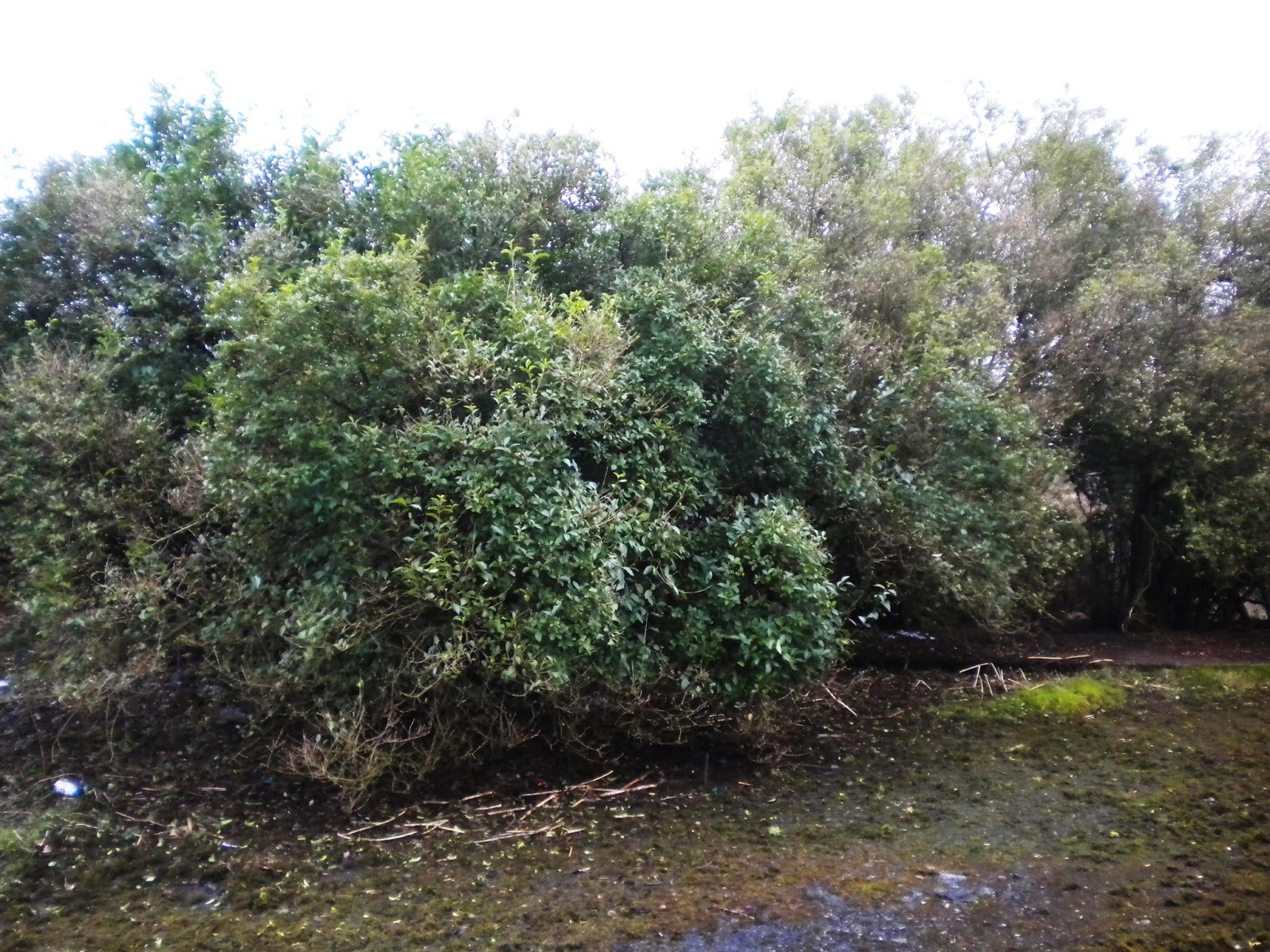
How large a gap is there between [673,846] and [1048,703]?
4.48 m

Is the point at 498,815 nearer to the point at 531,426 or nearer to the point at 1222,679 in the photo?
the point at 531,426

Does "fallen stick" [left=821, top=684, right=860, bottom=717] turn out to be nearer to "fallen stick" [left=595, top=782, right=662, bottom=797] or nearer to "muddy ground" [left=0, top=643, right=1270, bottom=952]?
"muddy ground" [left=0, top=643, right=1270, bottom=952]

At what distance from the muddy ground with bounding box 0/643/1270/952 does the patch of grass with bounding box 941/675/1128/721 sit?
33 cm

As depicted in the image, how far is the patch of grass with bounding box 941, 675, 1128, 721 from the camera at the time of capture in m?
7.98

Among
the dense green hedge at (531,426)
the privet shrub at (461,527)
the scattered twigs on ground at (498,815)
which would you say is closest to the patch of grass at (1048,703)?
the dense green hedge at (531,426)

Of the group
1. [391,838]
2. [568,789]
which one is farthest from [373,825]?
[568,789]

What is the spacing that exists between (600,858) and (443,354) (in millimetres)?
3017

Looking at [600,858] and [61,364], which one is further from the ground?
[61,364]

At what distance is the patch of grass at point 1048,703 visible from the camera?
7977 mm

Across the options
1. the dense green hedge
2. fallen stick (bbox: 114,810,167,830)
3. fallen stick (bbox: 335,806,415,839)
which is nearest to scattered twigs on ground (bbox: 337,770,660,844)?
fallen stick (bbox: 335,806,415,839)

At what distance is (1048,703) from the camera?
820cm

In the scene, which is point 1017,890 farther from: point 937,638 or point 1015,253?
point 1015,253

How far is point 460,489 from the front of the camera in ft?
17.3

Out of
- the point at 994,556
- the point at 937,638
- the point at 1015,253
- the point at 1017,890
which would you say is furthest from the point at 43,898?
the point at 1015,253
